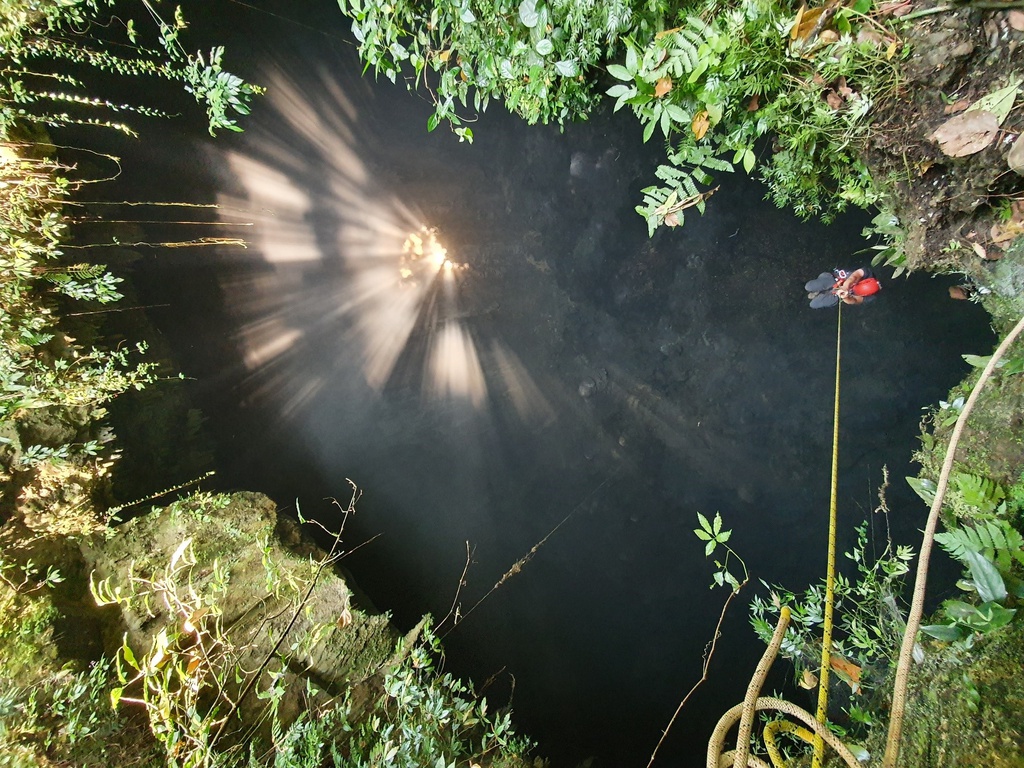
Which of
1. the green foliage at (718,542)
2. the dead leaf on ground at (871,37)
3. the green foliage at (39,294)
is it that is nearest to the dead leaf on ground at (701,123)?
the dead leaf on ground at (871,37)

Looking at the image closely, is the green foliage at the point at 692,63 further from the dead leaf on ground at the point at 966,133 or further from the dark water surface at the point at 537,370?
the dark water surface at the point at 537,370

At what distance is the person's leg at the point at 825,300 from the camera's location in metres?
2.79

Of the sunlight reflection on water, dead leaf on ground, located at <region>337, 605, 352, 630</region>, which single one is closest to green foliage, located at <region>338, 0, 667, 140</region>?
the sunlight reflection on water

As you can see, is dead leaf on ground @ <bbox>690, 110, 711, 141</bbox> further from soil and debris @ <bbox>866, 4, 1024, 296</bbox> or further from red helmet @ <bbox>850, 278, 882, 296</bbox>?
red helmet @ <bbox>850, 278, 882, 296</bbox>

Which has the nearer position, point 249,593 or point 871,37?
point 871,37

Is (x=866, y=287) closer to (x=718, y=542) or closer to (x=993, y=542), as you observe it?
(x=993, y=542)

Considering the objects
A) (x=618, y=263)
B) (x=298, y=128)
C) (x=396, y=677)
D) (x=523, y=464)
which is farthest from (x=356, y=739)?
(x=298, y=128)

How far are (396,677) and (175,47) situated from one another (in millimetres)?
3263

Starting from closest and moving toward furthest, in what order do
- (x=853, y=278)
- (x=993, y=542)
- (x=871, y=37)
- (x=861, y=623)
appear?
(x=871, y=37)
(x=993, y=542)
(x=861, y=623)
(x=853, y=278)

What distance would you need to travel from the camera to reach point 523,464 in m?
3.15

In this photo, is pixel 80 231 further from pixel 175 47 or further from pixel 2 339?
pixel 175 47

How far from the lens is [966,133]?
60.6 inches

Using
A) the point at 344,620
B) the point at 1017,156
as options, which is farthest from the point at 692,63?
the point at 344,620

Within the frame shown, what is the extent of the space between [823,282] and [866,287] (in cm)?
25
